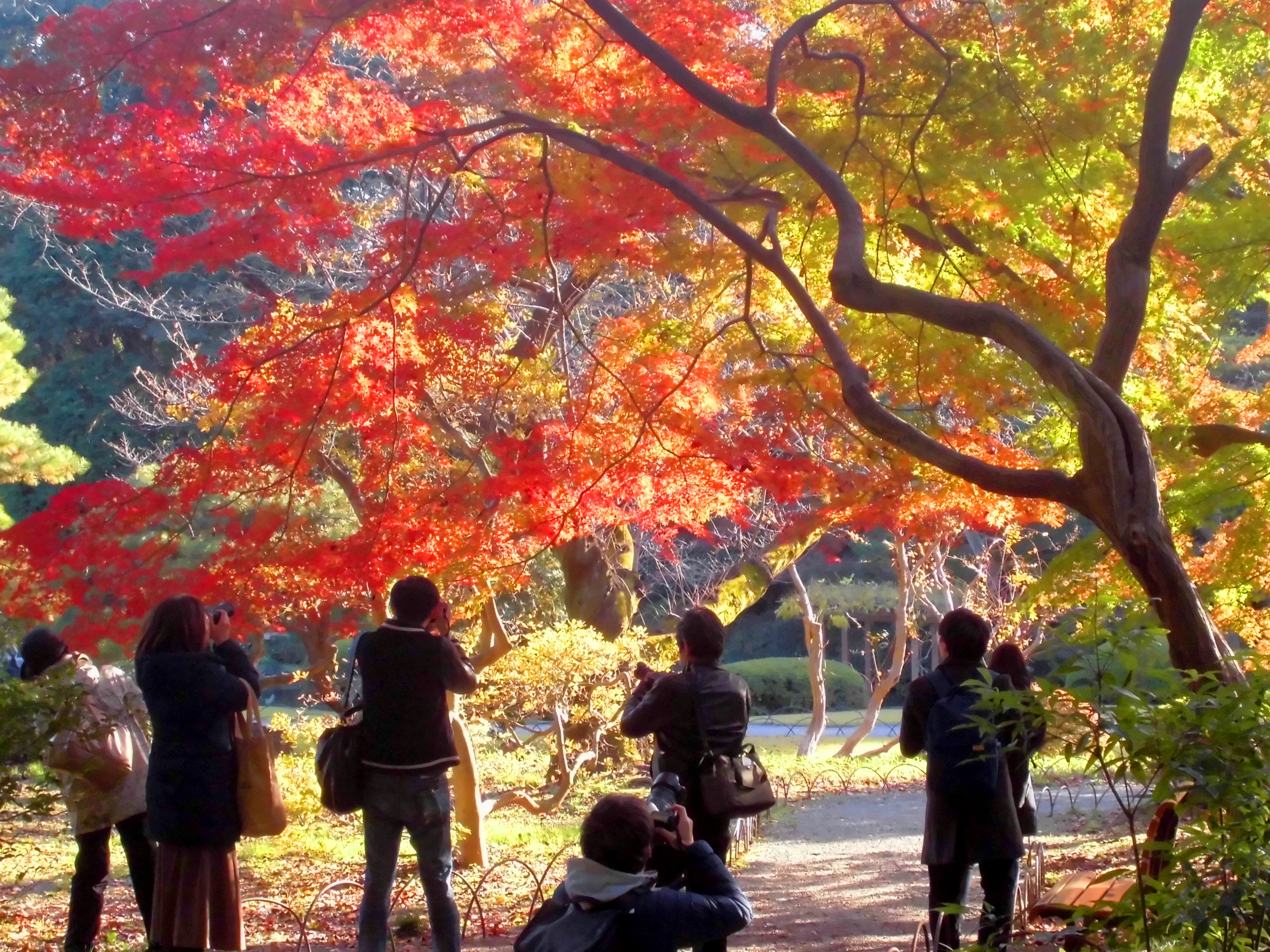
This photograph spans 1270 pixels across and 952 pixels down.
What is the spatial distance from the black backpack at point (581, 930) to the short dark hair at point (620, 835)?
0.24 feet

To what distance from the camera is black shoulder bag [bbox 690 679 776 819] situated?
3725mm

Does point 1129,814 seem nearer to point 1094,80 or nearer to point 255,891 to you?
point 1094,80

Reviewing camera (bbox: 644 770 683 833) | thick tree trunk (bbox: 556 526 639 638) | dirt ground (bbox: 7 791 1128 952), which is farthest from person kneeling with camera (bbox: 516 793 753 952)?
thick tree trunk (bbox: 556 526 639 638)

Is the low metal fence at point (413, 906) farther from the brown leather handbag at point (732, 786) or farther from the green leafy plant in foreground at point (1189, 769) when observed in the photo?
the green leafy plant in foreground at point (1189, 769)

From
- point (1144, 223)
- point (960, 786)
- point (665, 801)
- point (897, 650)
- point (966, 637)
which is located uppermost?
point (1144, 223)

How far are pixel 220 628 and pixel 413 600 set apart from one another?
0.93m

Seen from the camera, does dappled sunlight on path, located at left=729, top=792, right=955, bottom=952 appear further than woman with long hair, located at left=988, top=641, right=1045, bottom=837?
Yes

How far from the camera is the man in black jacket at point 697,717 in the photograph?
12.4 feet

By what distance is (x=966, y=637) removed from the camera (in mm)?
3775

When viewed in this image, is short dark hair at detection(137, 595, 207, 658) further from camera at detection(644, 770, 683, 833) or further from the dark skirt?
camera at detection(644, 770, 683, 833)

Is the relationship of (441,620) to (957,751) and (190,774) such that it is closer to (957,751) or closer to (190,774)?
(190,774)

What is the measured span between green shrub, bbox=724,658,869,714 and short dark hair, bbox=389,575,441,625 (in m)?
16.9

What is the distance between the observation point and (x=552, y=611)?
14352 mm

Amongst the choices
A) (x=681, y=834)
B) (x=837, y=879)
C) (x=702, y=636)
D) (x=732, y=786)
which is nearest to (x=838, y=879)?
(x=837, y=879)
